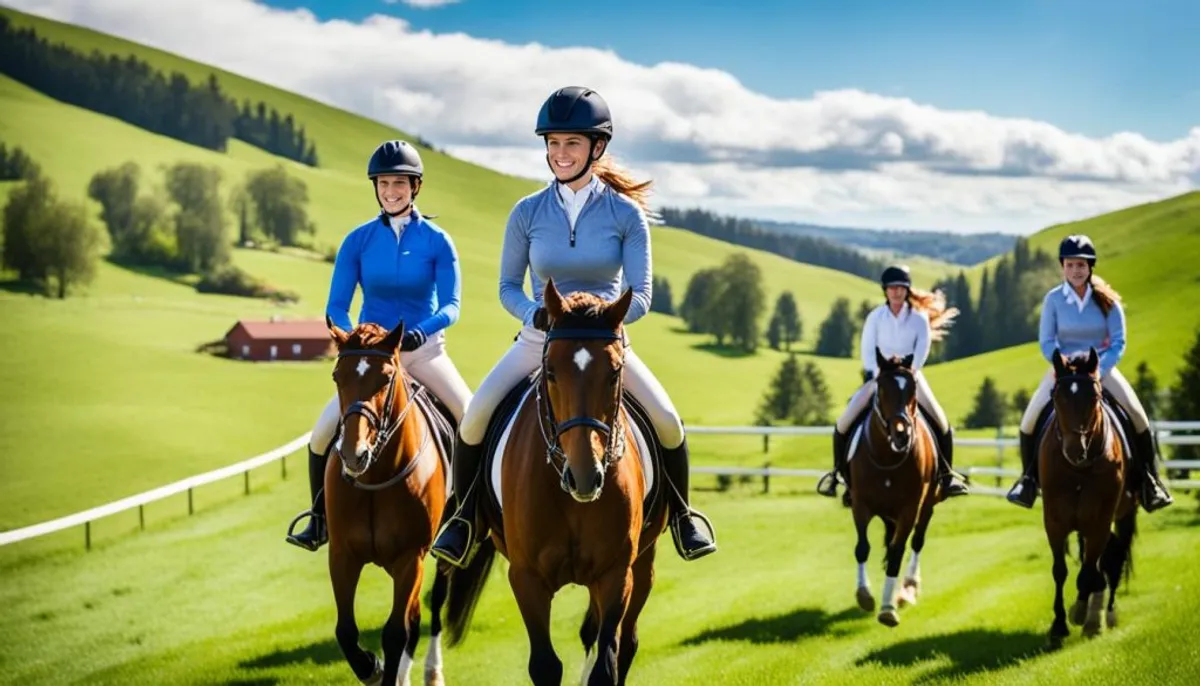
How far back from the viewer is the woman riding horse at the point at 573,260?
659 cm

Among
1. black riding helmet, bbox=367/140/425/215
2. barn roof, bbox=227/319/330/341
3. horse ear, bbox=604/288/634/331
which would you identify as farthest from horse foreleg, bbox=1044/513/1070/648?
barn roof, bbox=227/319/330/341

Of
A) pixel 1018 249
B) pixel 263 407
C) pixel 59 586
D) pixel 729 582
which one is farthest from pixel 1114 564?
pixel 1018 249

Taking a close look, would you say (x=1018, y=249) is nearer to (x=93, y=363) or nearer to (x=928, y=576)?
(x=93, y=363)

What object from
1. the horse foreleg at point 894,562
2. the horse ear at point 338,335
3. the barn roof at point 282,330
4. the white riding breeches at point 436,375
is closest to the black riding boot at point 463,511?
the horse ear at point 338,335

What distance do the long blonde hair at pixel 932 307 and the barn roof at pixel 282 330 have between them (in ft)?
237

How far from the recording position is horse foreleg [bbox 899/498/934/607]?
1348 cm

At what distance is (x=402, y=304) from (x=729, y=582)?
9.43m

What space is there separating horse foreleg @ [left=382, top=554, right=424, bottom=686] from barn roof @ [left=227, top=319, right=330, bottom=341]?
77.1m

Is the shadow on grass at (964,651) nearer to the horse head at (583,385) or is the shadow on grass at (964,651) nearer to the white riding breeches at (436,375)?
the white riding breeches at (436,375)

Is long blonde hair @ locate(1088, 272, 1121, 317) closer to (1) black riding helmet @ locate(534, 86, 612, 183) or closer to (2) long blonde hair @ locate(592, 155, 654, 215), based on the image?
(2) long blonde hair @ locate(592, 155, 654, 215)

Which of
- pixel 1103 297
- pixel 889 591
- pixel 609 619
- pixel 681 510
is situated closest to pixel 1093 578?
pixel 889 591

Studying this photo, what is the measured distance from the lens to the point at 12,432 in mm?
58281

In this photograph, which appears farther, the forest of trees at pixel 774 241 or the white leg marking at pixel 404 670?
the forest of trees at pixel 774 241

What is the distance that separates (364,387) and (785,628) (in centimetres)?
740
